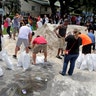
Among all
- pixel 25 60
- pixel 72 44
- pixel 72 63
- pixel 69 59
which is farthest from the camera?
pixel 25 60

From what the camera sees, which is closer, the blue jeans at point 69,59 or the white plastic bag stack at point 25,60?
the blue jeans at point 69,59

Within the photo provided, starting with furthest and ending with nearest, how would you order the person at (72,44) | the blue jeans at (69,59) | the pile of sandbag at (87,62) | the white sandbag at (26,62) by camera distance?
1. the pile of sandbag at (87,62)
2. the white sandbag at (26,62)
3. the blue jeans at (69,59)
4. the person at (72,44)

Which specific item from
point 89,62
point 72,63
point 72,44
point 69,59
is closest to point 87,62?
point 89,62

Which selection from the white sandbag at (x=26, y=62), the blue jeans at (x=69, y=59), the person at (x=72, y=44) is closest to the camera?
the person at (x=72, y=44)

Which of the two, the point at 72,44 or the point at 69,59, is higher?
the point at 72,44

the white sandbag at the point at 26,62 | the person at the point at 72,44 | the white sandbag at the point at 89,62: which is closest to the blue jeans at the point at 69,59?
the person at the point at 72,44

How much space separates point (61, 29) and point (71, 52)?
3.74 m

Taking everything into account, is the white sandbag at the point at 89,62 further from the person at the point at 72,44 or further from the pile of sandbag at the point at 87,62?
the person at the point at 72,44

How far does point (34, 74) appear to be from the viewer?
10086mm

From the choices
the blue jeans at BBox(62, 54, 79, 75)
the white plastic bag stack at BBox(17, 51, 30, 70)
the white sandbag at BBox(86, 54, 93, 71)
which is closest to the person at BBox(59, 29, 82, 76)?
the blue jeans at BBox(62, 54, 79, 75)

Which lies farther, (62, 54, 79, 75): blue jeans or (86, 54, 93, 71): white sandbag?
(86, 54, 93, 71): white sandbag

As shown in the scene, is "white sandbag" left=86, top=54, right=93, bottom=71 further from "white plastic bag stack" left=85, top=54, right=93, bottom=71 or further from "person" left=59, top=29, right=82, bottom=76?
"person" left=59, top=29, right=82, bottom=76

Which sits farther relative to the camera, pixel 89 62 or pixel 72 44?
pixel 89 62

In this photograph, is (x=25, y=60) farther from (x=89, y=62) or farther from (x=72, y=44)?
(x=89, y=62)
